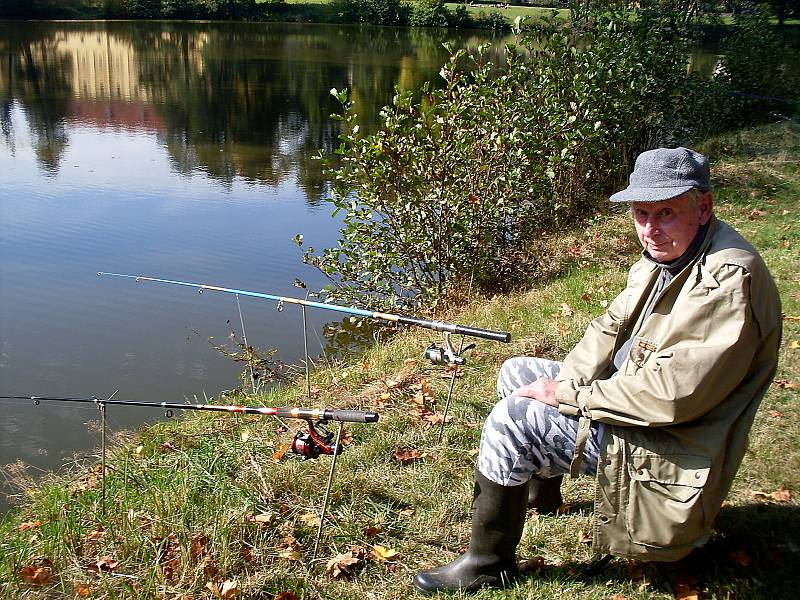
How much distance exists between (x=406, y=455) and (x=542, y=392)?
1377 mm

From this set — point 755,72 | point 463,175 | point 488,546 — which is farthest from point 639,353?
point 755,72

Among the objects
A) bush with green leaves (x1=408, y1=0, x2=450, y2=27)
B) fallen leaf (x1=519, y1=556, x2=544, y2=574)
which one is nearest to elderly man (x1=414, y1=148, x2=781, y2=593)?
fallen leaf (x1=519, y1=556, x2=544, y2=574)

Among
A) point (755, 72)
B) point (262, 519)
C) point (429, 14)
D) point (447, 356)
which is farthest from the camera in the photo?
point (429, 14)

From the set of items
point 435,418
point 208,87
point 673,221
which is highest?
point 673,221

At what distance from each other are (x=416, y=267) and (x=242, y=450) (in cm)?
402

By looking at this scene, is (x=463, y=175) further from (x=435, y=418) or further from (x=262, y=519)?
(x=262, y=519)

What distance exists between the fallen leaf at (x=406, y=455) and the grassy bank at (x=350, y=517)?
1 cm

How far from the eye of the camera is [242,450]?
159 inches

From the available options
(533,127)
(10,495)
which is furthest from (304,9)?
(10,495)

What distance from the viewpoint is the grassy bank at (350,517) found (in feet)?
9.34

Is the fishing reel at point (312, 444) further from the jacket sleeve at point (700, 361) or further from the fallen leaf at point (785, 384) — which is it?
the fallen leaf at point (785, 384)

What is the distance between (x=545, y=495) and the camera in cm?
319

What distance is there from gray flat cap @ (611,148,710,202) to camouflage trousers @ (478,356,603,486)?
74 centimetres

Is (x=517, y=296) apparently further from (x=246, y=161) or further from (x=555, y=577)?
(x=246, y=161)
